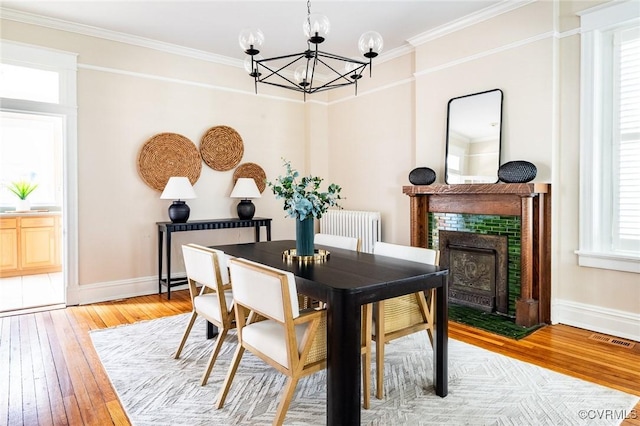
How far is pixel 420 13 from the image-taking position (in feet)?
12.4

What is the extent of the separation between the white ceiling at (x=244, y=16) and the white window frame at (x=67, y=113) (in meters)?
0.36

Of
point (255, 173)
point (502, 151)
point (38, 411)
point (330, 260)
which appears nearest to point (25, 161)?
point (255, 173)

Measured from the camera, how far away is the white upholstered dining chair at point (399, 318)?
7.28 feet

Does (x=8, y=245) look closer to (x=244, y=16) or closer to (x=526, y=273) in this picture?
(x=244, y=16)

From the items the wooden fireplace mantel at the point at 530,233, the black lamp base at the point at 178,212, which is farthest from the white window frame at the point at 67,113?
the wooden fireplace mantel at the point at 530,233

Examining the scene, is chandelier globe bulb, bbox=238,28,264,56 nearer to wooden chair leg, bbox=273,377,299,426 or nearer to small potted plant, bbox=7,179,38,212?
wooden chair leg, bbox=273,377,299,426

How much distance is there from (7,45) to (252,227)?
3135 mm

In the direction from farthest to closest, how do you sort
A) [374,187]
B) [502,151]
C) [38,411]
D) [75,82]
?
[374,187], [75,82], [502,151], [38,411]

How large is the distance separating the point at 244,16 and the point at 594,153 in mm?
3351

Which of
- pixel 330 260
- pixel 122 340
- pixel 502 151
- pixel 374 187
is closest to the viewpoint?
pixel 330 260

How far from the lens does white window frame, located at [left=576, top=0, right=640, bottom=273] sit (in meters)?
3.16

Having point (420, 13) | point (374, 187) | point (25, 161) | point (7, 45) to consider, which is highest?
point (420, 13)

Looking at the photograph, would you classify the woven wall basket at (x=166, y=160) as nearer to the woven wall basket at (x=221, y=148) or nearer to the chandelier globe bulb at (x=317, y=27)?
the woven wall basket at (x=221, y=148)

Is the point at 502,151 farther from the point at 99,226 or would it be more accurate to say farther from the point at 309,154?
the point at 99,226
